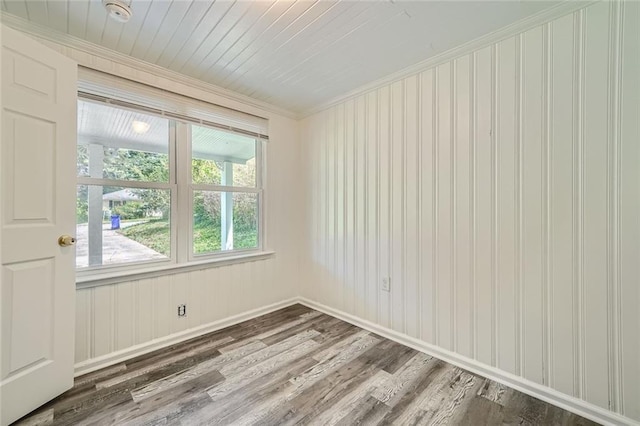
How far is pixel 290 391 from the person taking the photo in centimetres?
167

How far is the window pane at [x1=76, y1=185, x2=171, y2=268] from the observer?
1.94m

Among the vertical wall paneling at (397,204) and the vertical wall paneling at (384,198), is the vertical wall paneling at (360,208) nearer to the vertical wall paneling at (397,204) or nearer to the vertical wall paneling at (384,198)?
the vertical wall paneling at (384,198)

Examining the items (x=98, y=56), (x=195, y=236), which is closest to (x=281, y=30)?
(x=98, y=56)

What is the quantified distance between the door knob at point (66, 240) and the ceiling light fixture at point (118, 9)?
1342mm

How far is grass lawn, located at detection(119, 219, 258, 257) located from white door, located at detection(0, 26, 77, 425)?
540 mm

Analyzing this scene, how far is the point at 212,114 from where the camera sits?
2504 millimetres

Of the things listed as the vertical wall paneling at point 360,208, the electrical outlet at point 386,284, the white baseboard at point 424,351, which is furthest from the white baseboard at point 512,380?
the electrical outlet at point 386,284

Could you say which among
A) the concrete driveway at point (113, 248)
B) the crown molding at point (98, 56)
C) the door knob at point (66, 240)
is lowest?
the concrete driveway at point (113, 248)

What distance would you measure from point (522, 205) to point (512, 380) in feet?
3.73

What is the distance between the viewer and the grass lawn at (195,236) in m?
2.19

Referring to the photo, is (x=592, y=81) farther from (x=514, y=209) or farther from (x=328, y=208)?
(x=328, y=208)

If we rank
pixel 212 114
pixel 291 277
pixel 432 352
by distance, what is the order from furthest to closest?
pixel 291 277
pixel 212 114
pixel 432 352

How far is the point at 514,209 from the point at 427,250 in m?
0.66

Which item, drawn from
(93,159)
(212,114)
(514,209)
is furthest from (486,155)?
(93,159)
